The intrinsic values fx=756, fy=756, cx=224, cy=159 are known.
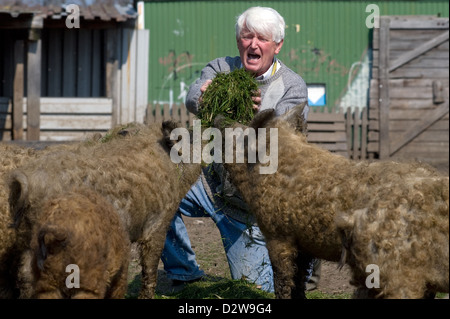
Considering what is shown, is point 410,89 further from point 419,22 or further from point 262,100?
point 262,100

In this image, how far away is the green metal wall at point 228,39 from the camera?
18.0 m

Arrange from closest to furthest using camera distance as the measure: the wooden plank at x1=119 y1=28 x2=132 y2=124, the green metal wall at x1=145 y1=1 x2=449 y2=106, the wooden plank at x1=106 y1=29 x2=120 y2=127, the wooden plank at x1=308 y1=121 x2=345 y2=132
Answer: the wooden plank at x1=106 y1=29 x2=120 y2=127 → the wooden plank at x1=119 y1=28 x2=132 y2=124 → the wooden plank at x1=308 y1=121 x2=345 y2=132 → the green metal wall at x1=145 y1=1 x2=449 y2=106

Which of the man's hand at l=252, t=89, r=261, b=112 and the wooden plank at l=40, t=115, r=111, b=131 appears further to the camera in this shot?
the wooden plank at l=40, t=115, r=111, b=131

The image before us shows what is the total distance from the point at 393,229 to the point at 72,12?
1233cm

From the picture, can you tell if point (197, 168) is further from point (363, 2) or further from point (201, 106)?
point (363, 2)

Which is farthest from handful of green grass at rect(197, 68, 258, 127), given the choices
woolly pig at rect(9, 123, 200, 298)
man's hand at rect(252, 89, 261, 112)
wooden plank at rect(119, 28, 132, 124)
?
wooden plank at rect(119, 28, 132, 124)

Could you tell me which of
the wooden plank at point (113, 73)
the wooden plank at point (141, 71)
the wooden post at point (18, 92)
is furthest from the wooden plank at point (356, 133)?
the wooden post at point (18, 92)

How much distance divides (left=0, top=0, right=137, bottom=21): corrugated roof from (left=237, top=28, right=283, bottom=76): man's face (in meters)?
9.52

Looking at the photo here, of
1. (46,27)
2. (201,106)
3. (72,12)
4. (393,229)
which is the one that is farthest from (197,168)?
(46,27)

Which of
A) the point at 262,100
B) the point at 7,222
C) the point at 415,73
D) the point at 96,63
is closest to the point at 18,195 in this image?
the point at 7,222

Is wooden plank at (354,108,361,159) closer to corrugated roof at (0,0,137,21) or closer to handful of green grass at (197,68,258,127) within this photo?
corrugated roof at (0,0,137,21)

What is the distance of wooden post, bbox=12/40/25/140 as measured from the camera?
620 inches

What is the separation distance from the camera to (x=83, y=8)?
1609cm

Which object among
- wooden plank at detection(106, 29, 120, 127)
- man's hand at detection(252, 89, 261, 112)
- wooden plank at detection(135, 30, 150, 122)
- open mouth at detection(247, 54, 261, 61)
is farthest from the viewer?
wooden plank at detection(135, 30, 150, 122)
